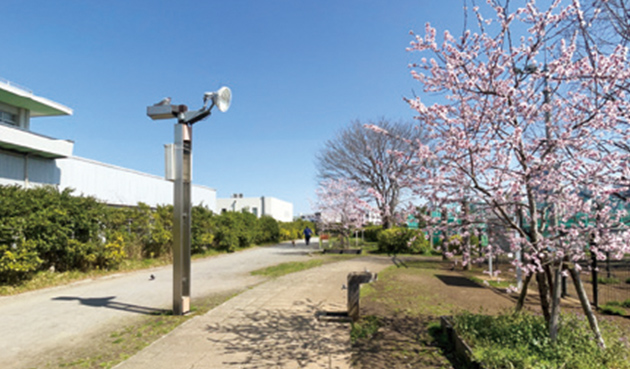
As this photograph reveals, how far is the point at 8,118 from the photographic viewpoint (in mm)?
20672

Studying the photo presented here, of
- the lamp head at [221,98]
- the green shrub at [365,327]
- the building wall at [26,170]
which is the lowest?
the green shrub at [365,327]

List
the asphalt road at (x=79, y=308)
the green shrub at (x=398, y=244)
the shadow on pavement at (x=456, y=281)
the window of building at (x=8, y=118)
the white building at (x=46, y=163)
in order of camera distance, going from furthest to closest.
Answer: the green shrub at (x=398, y=244), the window of building at (x=8, y=118), the white building at (x=46, y=163), the shadow on pavement at (x=456, y=281), the asphalt road at (x=79, y=308)

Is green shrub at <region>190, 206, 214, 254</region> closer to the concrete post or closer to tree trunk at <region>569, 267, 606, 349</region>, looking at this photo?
the concrete post

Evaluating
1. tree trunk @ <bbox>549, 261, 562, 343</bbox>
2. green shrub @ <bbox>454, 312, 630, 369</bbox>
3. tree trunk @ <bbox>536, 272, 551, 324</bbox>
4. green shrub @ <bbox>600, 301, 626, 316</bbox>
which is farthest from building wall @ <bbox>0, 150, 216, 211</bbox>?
green shrub @ <bbox>600, 301, 626, 316</bbox>

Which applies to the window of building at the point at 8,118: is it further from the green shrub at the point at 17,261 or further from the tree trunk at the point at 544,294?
the tree trunk at the point at 544,294

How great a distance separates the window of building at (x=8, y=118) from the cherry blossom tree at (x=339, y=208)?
20.1 meters

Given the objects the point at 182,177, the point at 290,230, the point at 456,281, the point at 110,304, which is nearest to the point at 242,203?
the point at 290,230

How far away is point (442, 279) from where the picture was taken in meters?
10.7

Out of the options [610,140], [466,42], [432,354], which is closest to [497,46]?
A: [466,42]

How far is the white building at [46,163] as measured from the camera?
56.1 feet

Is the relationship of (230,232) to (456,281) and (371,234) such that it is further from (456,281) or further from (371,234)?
(371,234)

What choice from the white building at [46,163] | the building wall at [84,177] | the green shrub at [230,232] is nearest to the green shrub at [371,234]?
the green shrub at [230,232]

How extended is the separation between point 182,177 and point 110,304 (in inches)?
132

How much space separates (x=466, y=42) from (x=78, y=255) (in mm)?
11640
